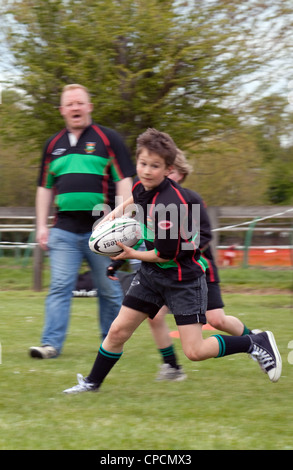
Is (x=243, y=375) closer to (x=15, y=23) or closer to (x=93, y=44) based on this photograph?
(x=93, y=44)

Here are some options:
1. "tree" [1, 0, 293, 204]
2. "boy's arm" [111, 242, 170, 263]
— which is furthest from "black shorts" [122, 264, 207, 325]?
"tree" [1, 0, 293, 204]

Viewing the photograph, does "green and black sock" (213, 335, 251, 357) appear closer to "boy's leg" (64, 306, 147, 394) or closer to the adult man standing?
"boy's leg" (64, 306, 147, 394)

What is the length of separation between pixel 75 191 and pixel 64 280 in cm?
72

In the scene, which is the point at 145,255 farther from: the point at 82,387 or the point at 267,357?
the point at 267,357

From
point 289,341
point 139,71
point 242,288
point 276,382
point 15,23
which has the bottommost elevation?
point 242,288

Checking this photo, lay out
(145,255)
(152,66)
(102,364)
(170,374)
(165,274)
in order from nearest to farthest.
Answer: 1. (145,255)
2. (165,274)
3. (102,364)
4. (170,374)
5. (152,66)

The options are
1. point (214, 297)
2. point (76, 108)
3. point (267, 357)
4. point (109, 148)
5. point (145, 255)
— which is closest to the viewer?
point (145, 255)

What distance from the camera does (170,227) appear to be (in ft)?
13.6

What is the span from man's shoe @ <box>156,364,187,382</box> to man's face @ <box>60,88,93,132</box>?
2.03 metres

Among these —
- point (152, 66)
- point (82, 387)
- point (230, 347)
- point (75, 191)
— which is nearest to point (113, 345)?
point (82, 387)

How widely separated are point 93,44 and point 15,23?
1850 mm

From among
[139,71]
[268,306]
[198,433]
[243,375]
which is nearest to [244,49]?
[139,71]

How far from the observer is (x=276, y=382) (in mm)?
4902

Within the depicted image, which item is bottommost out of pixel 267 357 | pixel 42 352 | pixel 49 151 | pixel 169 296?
pixel 42 352
